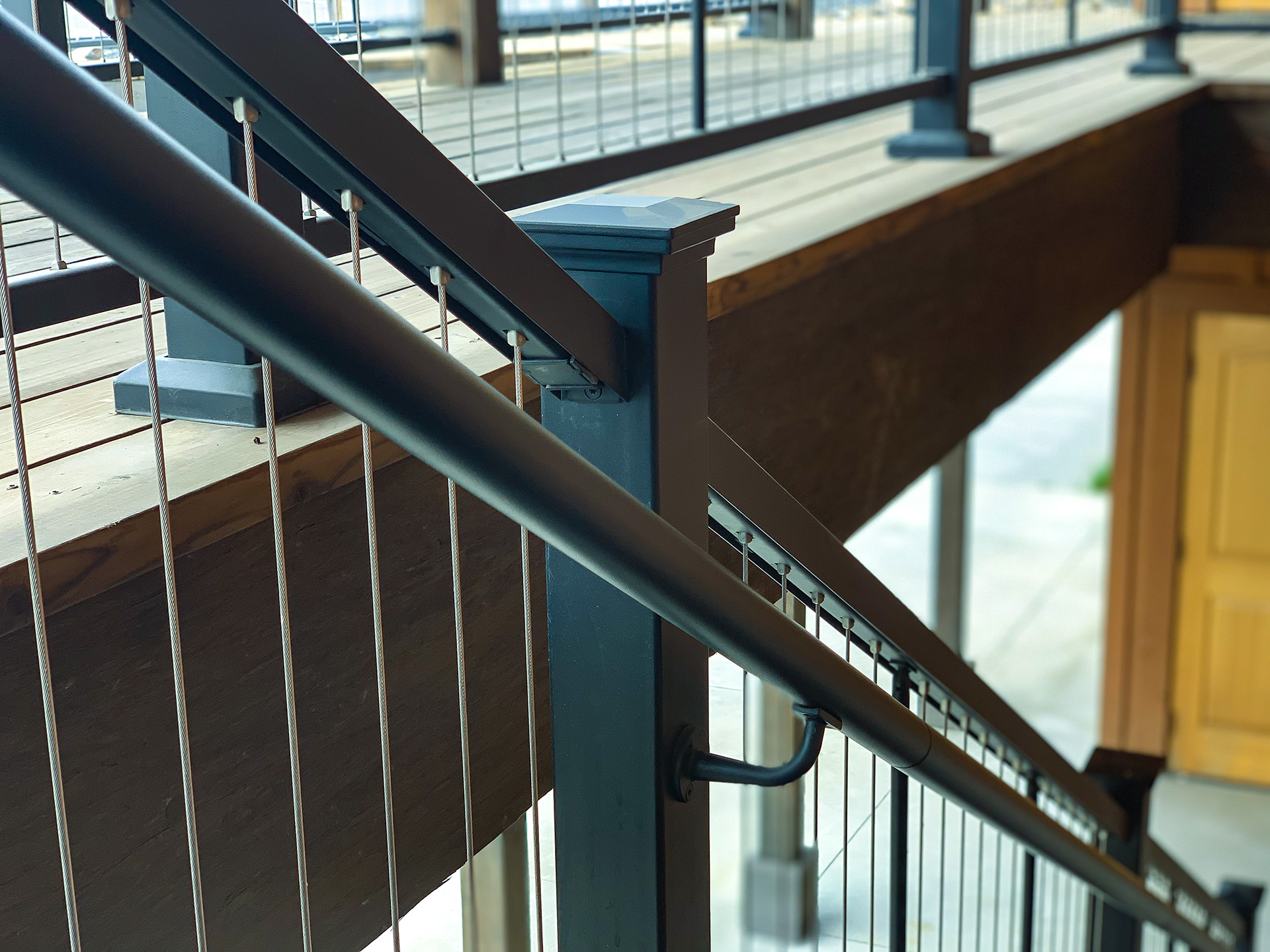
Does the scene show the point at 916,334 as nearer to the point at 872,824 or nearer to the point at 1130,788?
the point at 1130,788

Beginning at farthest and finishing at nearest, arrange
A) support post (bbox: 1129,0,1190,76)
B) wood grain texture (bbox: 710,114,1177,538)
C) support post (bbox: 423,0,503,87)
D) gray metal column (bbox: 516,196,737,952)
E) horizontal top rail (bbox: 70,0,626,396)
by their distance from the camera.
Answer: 1. support post (bbox: 1129,0,1190,76)
2. support post (bbox: 423,0,503,87)
3. wood grain texture (bbox: 710,114,1177,538)
4. gray metal column (bbox: 516,196,737,952)
5. horizontal top rail (bbox: 70,0,626,396)

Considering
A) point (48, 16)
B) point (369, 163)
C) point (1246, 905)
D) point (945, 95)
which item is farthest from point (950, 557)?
point (369, 163)

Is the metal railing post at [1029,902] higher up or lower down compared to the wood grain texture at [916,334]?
lower down

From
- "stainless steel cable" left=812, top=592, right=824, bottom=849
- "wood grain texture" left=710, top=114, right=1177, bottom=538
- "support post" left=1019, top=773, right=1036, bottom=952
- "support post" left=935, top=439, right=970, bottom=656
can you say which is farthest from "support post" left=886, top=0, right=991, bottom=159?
"support post" left=935, top=439, right=970, bottom=656

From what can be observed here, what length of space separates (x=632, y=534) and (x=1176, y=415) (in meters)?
4.74

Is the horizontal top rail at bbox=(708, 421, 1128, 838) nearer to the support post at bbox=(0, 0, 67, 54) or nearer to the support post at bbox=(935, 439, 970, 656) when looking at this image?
the support post at bbox=(0, 0, 67, 54)

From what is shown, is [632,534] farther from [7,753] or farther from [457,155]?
[457,155]

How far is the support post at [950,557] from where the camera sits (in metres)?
5.64

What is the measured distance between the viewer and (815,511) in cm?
207

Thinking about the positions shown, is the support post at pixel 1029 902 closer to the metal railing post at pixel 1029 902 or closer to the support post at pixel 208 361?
the metal railing post at pixel 1029 902

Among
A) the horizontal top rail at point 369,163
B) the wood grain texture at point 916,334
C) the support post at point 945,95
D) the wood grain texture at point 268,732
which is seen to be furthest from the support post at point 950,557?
the horizontal top rail at point 369,163

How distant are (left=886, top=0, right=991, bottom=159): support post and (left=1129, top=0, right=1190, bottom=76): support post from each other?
5.66 feet

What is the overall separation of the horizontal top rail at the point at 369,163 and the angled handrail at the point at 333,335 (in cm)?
8

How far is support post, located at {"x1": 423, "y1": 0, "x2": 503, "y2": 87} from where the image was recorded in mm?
3693
